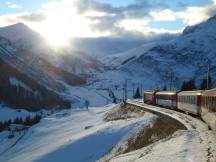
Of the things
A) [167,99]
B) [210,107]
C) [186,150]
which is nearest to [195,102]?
[210,107]

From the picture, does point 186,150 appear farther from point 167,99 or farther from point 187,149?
point 167,99

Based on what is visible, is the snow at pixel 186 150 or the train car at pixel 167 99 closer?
the snow at pixel 186 150

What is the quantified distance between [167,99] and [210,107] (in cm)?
3528

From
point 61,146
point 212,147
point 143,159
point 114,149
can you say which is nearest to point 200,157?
point 212,147

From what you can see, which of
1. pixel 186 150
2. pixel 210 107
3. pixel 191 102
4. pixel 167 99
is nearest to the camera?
pixel 186 150

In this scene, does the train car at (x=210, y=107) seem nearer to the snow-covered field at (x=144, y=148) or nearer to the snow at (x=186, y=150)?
the snow-covered field at (x=144, y=148)

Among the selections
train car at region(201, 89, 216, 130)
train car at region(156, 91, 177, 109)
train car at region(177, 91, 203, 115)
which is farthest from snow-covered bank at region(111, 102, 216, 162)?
train car at region(156, 91, 177, 109)

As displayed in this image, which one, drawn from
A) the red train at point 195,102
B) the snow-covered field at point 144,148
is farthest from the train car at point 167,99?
the snow-covered field at point 144,148

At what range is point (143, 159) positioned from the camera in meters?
30.0

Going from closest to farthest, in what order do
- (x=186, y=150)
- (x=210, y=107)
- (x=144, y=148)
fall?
1. (x=186, y=150)
2. (x=210, y=107)
3. (x=144, y=148)

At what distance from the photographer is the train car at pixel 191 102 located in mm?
45544

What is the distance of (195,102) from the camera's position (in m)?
46.9

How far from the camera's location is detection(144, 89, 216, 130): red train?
3600 cm

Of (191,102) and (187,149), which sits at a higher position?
(191,102)
